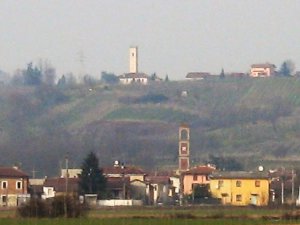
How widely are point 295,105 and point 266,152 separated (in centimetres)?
3755

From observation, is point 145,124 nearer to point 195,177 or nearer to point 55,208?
point 195,177

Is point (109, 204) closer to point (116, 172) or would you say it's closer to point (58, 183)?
point (58, 183)

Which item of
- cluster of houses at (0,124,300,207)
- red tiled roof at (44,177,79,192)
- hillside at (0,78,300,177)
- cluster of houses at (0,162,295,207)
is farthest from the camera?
hillside at (0,78,300,177)

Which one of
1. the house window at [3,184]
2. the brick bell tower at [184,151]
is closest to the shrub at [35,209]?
the house window at [3,184]

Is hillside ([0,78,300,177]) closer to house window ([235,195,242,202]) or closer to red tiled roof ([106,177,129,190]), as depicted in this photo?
red tiled roof ([106,177,129,190])

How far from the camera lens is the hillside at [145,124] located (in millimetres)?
136500

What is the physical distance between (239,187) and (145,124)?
85.3 metres

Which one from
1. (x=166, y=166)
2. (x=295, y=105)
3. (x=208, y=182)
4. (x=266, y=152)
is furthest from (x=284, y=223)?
(x=295, y=105)

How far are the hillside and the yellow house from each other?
106ft

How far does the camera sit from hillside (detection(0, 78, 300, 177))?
448 feet

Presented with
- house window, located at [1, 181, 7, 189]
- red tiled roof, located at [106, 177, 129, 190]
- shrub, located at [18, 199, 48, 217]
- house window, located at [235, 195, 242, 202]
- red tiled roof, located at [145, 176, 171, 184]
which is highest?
red tiled roof, located at [145, 176, 171, 184]

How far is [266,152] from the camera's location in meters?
151

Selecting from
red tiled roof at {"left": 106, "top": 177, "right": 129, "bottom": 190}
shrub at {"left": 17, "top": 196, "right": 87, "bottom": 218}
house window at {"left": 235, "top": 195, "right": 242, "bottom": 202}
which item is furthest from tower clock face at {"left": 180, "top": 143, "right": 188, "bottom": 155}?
shrub at {"left": 17, "top": 196, "right": 87, "bottom": 218}

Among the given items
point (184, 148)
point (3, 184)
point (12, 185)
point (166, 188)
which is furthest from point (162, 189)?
point (184, 148)
